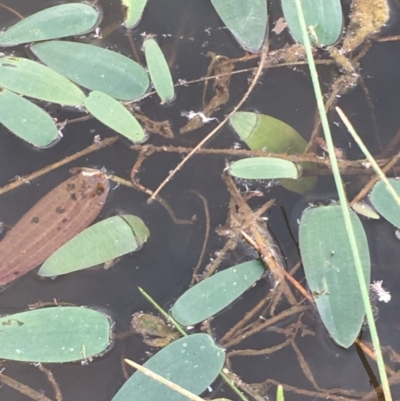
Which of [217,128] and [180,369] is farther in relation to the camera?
[217,128]

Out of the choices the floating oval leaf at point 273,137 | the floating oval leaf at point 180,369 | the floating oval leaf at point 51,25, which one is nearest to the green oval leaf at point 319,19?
the floating oval leaf at point 273,137

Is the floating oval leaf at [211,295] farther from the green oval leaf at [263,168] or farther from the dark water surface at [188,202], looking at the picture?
the green oval leaf at [263,168]

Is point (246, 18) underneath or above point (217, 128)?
above

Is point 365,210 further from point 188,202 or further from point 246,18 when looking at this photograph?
point 246,18

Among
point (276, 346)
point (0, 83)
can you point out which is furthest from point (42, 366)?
point (0, 83)

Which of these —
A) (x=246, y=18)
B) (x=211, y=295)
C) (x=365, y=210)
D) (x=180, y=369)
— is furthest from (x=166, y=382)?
(x=246, y=18)
